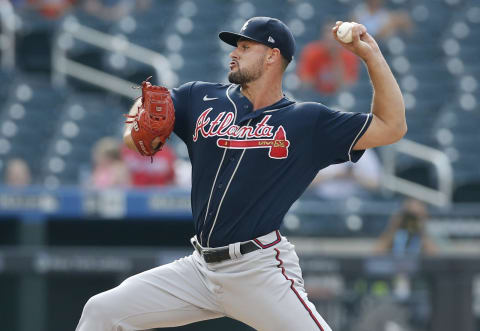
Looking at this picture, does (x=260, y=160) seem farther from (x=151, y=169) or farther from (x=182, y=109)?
(x=151, y=169)

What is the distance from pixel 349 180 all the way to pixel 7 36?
4501 millimetres

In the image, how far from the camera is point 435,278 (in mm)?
6305

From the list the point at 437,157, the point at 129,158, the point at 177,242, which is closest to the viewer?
the point at 177,242

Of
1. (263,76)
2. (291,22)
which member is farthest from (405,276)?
(291,22)

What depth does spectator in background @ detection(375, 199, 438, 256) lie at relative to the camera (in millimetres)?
6707

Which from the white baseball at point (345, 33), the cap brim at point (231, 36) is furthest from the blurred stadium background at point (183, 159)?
the white baseball at point (345, 33)

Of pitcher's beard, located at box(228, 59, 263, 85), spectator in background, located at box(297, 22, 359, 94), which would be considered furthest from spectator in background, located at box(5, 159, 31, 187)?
pitcher's beard, located at box(228, 59, 263, 85)

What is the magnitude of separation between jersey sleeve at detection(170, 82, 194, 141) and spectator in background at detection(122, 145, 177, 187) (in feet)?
9.65

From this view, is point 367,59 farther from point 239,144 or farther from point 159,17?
point 159,17

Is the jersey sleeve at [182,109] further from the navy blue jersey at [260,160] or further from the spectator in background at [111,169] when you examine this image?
the spectator in background at [111,169]

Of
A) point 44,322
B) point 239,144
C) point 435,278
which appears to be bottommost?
point 44,322

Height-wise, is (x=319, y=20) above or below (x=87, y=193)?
above

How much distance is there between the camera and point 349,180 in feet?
26.3

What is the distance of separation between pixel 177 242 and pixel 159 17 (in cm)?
527
